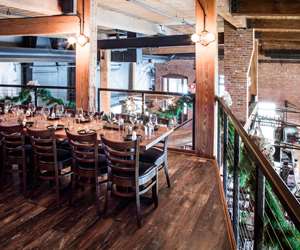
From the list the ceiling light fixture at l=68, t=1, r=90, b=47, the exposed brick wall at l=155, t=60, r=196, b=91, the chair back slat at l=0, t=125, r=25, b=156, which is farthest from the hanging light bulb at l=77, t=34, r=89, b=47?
the exposed brick wall at l=155, t=60, r=196, b=91

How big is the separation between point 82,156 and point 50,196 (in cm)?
72

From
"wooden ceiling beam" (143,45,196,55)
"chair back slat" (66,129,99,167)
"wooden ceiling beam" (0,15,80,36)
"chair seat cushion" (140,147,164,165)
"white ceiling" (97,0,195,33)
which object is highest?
"white ceiling" (97,0,195,33)

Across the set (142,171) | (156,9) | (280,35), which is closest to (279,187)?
(142,171)

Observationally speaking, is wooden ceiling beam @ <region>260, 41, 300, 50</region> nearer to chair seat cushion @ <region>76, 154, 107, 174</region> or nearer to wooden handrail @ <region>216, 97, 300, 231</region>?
chair seat cushion @ <region>76, 154, 107, 174</region>

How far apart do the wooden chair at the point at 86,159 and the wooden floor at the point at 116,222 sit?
10.0 inches

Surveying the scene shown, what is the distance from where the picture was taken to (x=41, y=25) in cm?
618

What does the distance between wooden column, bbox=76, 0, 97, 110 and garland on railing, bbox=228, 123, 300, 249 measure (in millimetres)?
2913

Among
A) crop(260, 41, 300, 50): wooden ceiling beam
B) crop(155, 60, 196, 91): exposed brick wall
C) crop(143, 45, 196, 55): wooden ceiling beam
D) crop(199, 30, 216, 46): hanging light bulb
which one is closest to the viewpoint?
crop(199, 30, 216, 46): hanging light bulb

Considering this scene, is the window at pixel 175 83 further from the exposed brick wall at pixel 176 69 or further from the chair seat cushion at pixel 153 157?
the chair seat cushion at pixel 153 157

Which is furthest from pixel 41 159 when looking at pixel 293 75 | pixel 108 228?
pixel 293 75

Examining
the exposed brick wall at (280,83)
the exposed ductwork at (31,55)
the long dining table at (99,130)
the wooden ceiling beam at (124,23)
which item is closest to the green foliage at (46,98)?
the exposed ductwork at (31,55)

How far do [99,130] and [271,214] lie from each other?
7.05 feet

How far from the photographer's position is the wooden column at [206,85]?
496cm

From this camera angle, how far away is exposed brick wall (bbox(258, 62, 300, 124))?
14797 millimetres
